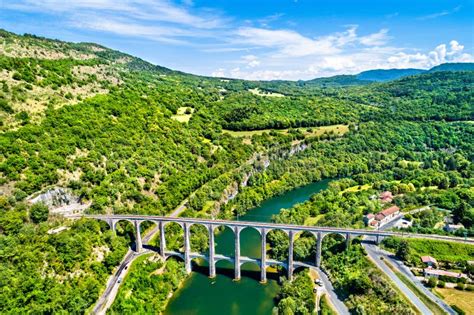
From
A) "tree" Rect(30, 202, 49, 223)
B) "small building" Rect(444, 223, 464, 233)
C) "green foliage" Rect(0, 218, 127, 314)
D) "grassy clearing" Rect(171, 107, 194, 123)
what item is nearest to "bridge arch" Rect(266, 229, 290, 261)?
"green foliage" Rect(0, 218, 127, 314)

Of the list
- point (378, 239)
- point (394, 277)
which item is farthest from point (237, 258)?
point (394, 277)

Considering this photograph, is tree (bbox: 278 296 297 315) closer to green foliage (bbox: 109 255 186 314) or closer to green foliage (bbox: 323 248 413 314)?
green foliage (bbox: 323 248 413 314)

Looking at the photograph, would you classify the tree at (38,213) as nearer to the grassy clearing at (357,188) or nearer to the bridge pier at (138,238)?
the bridge pier at (138,238)

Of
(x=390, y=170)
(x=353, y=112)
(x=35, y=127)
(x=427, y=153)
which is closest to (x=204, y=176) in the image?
(x=35, y=127)

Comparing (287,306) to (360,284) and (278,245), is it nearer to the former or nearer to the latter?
(360,284)

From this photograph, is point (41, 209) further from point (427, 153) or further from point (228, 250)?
point (427, 153)

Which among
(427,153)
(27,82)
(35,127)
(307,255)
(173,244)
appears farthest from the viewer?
(427,153)

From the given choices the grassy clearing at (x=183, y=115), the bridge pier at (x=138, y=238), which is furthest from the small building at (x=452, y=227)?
the grassy clearing at (x=183, y=115)
